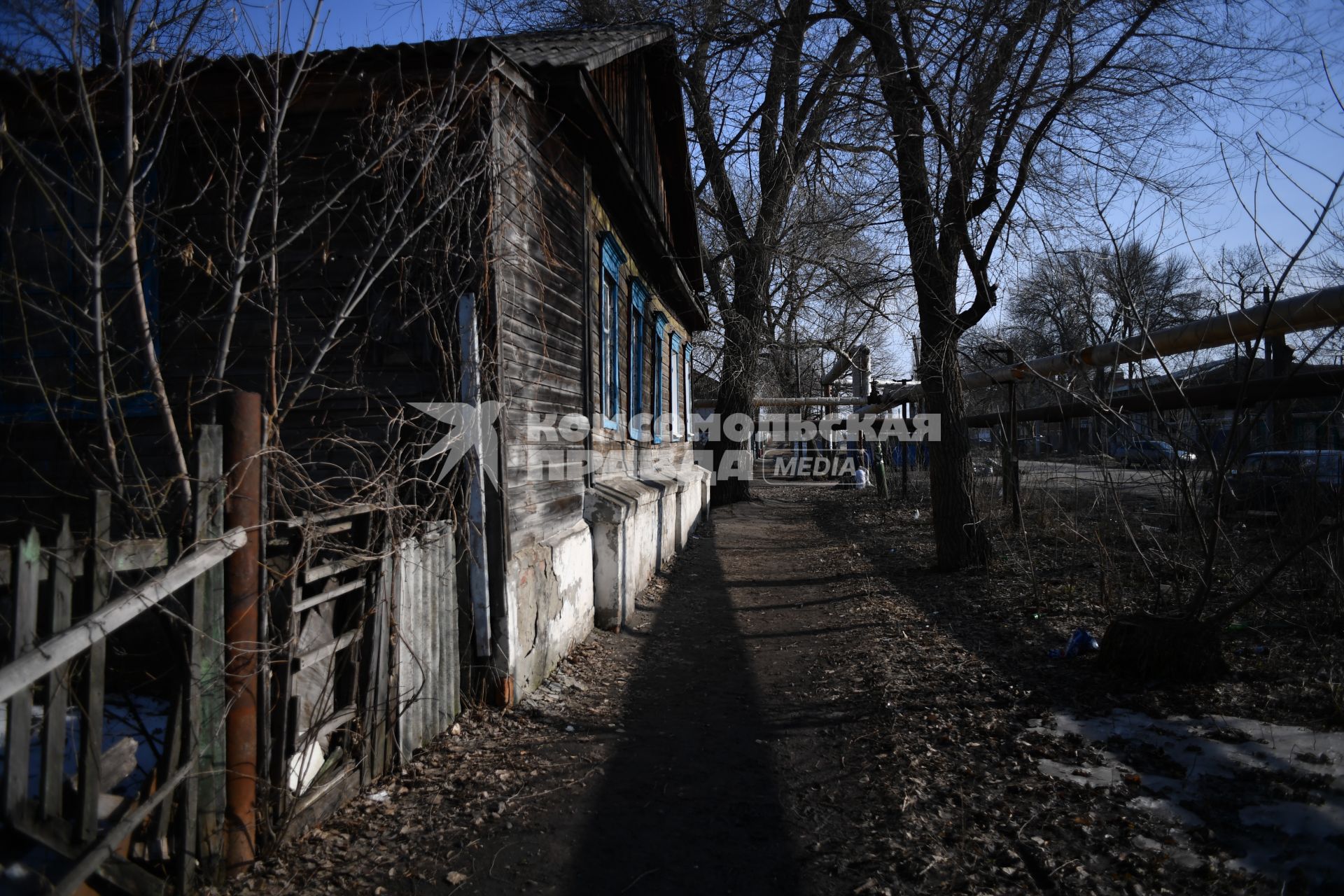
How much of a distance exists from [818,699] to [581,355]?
3.35 meters

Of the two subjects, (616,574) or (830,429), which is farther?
(830,429)

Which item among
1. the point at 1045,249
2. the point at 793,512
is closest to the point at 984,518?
the point at 1045,249

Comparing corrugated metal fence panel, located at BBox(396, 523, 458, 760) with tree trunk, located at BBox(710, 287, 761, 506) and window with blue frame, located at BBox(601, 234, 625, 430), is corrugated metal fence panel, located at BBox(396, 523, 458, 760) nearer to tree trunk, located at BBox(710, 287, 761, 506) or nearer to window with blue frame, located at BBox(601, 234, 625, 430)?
window with blue frame, located at BBox(601, 234, 625, 430)

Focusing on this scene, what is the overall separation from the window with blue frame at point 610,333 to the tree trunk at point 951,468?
332 centimetres

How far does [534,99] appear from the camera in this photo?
5355 mm

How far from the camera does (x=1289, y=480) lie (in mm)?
6461

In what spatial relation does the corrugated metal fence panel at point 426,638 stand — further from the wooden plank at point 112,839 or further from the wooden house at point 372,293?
the wooden plank at point 112,839

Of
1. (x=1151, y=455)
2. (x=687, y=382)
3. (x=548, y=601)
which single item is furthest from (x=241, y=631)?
(x=687, y=382)

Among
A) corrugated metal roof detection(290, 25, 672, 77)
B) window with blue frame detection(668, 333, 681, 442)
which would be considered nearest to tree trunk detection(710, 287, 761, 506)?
window with blue frame detection(668, 333, 681, 442)

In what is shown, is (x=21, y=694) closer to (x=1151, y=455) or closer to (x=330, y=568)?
(x=330, y=568)

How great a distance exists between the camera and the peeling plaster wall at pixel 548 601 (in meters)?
4.93

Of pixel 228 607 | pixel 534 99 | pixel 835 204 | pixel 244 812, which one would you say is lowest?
pixel 244 812

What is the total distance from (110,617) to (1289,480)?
764cm

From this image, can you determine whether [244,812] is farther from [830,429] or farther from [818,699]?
[830,429]
